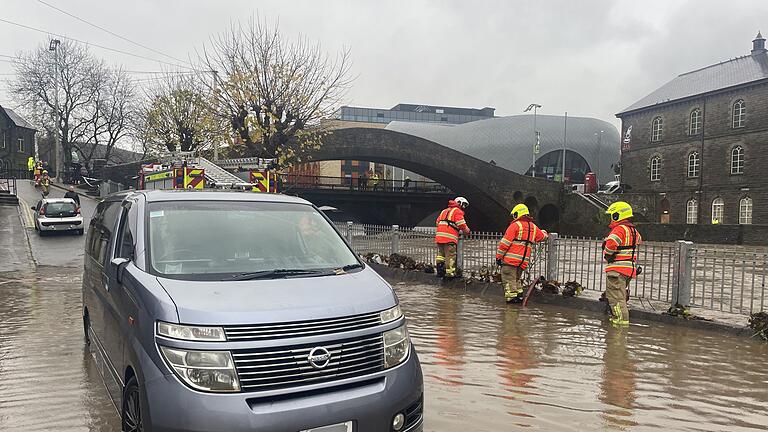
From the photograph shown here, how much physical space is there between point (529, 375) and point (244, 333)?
11.9ft

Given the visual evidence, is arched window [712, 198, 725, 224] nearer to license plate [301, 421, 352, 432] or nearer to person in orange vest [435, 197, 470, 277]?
person in orange vest [435, 197, 470, 277]

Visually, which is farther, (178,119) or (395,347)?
(178,119)

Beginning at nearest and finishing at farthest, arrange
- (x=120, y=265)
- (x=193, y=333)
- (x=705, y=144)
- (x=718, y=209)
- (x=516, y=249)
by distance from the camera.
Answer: (x=193, y=333) < (x=120, y=265) < (x=516, y=249) < (x=718, y=209) < (x=705, y=144)

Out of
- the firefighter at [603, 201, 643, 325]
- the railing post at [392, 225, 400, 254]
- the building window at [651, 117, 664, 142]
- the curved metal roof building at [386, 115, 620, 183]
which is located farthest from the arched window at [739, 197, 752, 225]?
the curved metal roof building at [386, 115, 620, 183]

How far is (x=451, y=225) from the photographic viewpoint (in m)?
11.6

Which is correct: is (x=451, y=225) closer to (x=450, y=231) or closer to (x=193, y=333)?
(x=450, y=231)

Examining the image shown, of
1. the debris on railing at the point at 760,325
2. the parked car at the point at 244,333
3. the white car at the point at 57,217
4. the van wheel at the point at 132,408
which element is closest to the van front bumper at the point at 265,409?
the parked car at the point at 244,333

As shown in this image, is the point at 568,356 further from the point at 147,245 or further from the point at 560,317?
the point at 147,245

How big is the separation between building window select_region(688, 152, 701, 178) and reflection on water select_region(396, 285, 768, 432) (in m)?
41.5

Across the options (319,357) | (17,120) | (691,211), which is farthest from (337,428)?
(17,120)

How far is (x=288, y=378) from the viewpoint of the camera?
113 inches

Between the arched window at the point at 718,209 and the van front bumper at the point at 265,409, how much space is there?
4572 cm

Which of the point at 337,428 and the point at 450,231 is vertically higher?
the point at 450,231

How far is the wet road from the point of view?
437cm
